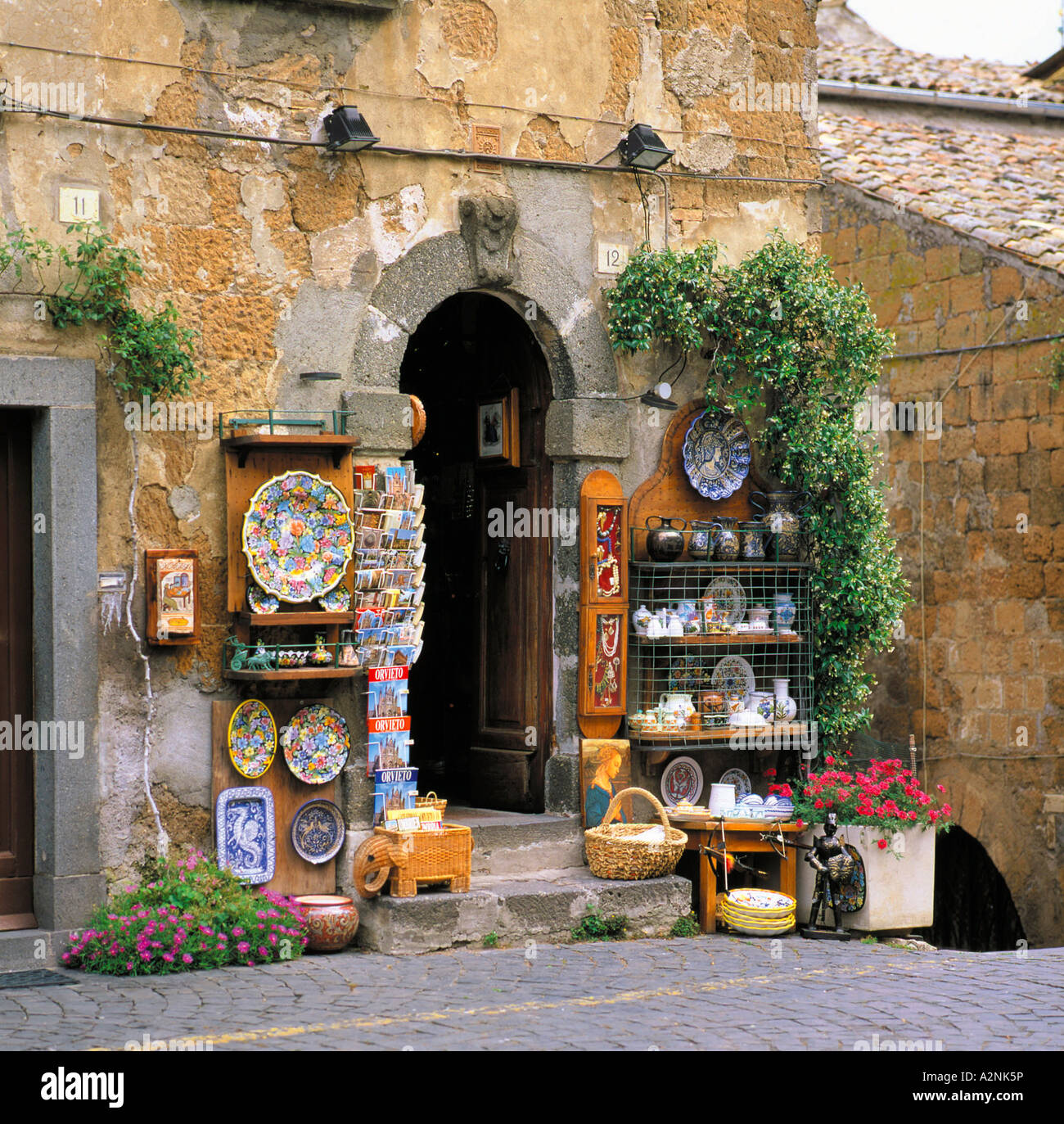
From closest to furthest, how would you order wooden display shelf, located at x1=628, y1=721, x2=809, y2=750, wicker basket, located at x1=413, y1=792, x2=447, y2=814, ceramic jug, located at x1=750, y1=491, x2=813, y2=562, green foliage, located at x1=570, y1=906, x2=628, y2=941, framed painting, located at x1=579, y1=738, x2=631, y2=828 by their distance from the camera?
wicker basket, located at x1=413, y1=792, x2=447, y2=814 < green foliage, located at x1=570, y1=906, x2=628, y2=941 < framed painting, located at x1=579, y1=738, x2=631, y2=828 < wooden display shelf, located at x1=628, y1=721, x2=809, y2=750 < ceramic jug, located at x1=750, y1=491, x2=813, y2=562

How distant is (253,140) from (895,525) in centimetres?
653

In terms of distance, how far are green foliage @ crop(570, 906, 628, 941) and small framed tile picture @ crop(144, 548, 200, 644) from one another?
8.03 feet

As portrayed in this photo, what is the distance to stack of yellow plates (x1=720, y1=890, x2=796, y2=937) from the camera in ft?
26.0

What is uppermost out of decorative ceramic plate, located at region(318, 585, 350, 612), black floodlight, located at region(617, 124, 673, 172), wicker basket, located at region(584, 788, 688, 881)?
black floodlight, located at region(617, 124, 673, 172)

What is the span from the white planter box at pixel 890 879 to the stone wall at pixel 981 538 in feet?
9.36

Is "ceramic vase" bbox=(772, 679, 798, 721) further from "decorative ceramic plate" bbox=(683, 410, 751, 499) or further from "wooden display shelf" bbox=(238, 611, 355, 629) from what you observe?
"wooden display shelf" bbox=(238, 611, 355, 629)

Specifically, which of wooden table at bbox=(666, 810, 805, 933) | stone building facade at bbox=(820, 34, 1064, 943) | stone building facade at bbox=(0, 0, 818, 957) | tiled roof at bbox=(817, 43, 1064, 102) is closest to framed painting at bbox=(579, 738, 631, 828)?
stone building facade at bbox=(0, 0, 818, 957)

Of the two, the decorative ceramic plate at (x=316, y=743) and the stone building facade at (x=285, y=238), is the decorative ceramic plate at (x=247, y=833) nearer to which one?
the stone building facade at (x=285, y=238)

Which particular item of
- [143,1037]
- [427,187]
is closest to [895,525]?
[427,187]

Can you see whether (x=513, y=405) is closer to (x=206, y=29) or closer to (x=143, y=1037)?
(x=206, y=29)

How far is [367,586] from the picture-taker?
7.64 meters

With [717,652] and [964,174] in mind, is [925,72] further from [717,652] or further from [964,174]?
Answer: [717,652]

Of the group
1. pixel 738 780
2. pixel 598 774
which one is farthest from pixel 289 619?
pixel 738 780

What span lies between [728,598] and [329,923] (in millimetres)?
3021
